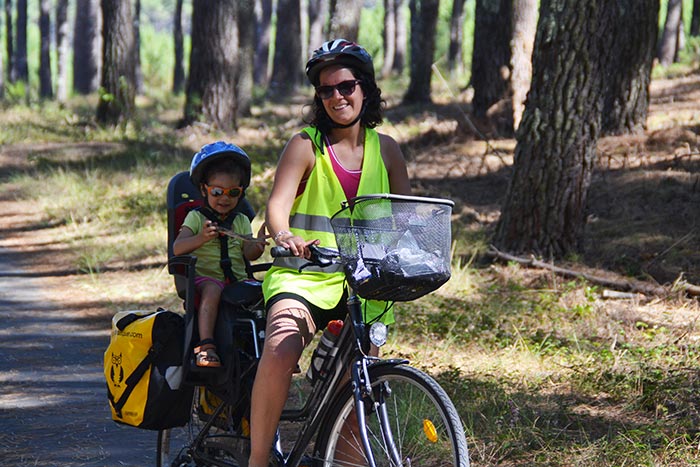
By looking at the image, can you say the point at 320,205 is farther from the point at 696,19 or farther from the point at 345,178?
the point at 696,19

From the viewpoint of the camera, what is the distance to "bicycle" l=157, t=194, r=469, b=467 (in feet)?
11.6

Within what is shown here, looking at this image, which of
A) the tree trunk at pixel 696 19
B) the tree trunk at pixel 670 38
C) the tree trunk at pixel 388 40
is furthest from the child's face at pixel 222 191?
the tree trunk at pixel 388 40

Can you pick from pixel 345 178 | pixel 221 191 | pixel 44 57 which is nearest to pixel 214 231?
pixel 221 191

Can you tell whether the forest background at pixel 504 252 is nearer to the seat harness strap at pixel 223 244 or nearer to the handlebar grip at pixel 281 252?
the seat harness strap at pixel 223 244

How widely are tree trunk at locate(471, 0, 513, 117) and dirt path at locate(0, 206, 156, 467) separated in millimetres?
6843

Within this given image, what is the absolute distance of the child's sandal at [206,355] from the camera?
428 cm

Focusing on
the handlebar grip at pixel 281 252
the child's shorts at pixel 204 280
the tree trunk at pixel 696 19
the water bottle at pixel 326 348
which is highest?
the tree trunk at pixel 696 19

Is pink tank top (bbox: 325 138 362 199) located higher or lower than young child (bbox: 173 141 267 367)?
higher

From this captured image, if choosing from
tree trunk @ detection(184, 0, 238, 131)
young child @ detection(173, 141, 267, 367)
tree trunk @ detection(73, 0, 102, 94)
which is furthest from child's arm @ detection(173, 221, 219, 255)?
tree trunk @ detection(73, 0, 102, 94)

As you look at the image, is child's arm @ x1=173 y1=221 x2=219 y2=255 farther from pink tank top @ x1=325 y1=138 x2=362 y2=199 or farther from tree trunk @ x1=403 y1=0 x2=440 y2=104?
tree trunk @ x1=403 y1=0 x2=440 y2=104

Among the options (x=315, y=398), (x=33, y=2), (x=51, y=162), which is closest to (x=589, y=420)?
(x=315, y=398)

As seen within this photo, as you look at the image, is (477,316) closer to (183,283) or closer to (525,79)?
(183,283)

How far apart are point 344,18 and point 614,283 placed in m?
6.00

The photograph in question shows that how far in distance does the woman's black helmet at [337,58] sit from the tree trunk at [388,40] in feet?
117
